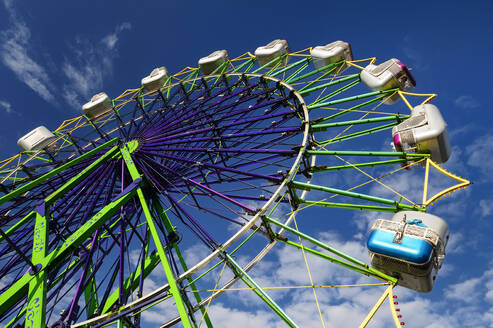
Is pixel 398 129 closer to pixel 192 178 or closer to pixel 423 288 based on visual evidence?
pixel 423 288

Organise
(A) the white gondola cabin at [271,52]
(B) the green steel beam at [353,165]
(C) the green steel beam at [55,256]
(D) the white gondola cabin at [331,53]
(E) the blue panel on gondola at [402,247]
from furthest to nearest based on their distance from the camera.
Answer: (A) the white gondola cabin at [271,52]
(D) the white gondola cabin at [331,53]
(B) the green steel beam at [353,165]
(C) the green steel beam at [55,256]
(E) the blue panel on gondola at [402,247]

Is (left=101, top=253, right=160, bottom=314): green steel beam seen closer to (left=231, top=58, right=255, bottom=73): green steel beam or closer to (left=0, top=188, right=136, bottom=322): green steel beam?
(left=0, top=188, right=136, bottom=322): green steel beam

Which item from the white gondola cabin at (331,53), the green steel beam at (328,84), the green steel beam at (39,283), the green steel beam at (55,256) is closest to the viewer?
the green steel beam at (39,283)

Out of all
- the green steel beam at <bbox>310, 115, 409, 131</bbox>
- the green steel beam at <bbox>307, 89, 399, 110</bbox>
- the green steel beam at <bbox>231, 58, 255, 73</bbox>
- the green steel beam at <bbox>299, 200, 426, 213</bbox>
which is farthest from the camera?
the green steel beam at <bbox>231, 58, 255, 73</bbox>

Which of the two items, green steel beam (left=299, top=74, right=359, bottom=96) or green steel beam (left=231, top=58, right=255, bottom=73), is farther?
green steel beam (left=231, top=58, right=255, bottom=73)

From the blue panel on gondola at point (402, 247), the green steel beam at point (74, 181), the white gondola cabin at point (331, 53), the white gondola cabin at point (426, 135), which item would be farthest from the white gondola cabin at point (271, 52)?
the blue panel on gondola at point (402, 247)

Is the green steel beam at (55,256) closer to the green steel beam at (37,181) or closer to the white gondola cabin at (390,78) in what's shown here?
the green steel beam at (37,181)

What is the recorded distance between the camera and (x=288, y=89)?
1524 cm

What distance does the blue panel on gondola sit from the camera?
8.16 metres

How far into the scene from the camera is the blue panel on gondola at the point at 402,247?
8156 millimetres

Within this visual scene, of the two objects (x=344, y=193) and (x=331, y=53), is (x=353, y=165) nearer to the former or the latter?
(x=344, y=193)

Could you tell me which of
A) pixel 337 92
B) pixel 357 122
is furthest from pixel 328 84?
pixel 357 122

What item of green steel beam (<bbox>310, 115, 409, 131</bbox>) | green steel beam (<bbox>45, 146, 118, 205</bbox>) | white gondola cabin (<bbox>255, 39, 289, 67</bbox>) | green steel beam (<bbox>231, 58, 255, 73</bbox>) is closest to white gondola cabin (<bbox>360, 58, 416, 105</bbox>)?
green steel beam (<bbox>310, 115, 409, 131</bbox>)

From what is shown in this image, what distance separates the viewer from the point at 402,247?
8.44 meters
